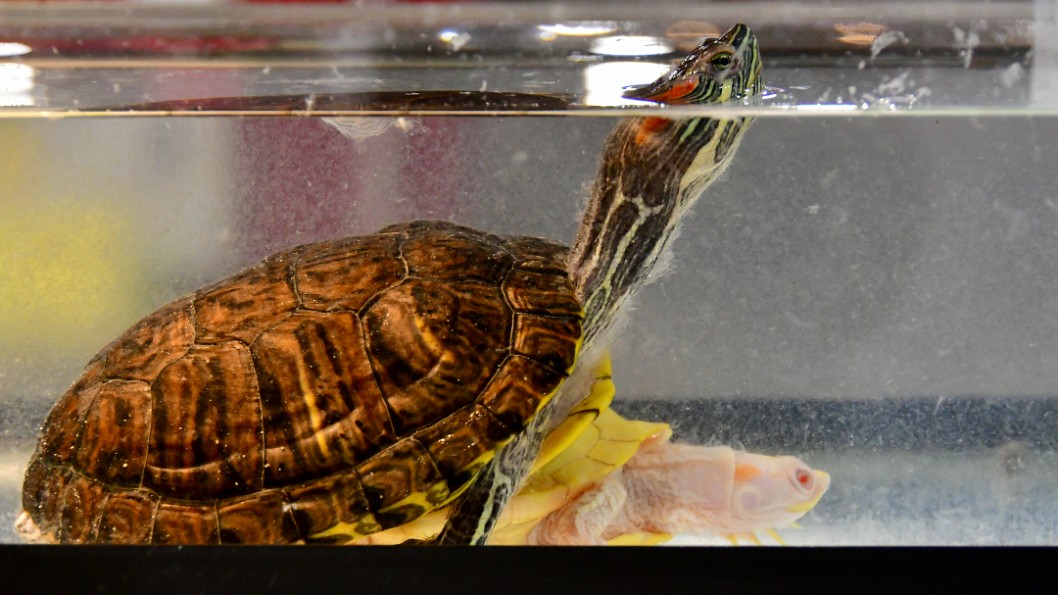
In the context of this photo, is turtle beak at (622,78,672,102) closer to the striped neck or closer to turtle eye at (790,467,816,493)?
the striped neck

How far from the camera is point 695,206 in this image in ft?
5.92

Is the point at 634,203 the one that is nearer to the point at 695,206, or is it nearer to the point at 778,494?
the point at 695,206

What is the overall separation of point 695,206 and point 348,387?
0.97 m

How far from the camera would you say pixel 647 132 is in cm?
161

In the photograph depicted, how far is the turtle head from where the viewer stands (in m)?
1.47

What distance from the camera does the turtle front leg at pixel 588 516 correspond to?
1.66 meters

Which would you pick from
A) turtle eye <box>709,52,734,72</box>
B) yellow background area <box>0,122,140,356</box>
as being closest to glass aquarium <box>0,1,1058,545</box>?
yellow background area <box>0,122,140,356</box>

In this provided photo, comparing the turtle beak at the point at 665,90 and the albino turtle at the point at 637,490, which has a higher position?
the turtle beak at the point at 665,90

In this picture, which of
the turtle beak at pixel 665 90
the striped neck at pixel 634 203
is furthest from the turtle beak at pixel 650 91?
the striped neck at pixel 634 203

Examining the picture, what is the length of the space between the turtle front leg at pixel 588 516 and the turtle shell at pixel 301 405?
0.40 meters

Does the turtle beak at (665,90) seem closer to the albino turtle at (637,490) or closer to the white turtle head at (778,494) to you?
the albino turtle at (637,490)

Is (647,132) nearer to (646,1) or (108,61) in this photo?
(646,1)

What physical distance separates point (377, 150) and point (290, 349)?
0.66m

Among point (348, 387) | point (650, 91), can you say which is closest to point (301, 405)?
point (348, 387)
